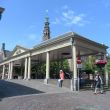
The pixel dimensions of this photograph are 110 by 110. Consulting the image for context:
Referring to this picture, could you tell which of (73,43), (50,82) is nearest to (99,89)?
(73,43)

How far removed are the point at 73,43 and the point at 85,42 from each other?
2456 millimetres

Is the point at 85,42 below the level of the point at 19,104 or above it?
above

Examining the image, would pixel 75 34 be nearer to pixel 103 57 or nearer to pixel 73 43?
pixel 73 43

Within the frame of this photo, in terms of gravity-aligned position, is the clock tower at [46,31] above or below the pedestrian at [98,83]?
above

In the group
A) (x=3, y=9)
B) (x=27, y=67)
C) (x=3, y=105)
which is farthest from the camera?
(x=27, y=67)

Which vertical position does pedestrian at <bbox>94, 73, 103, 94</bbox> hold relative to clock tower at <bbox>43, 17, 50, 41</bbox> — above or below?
below

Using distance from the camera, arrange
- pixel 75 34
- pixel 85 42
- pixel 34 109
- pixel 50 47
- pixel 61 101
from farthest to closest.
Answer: pixel 50 47 < pixel 85 42 < pixel 75 34 < pixel 61 101 < pixel 34 109

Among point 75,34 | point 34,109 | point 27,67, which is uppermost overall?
point 75,34

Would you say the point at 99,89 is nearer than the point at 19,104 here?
No

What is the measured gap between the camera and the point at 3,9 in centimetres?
2317

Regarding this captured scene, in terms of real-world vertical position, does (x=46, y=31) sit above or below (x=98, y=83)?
above

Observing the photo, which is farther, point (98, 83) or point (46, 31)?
point (46, 31)

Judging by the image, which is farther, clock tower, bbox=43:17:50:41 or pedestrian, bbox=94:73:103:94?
clock tower, bbox=43:17:50:41

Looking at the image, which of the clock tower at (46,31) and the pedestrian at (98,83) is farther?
the clock tower at (46,31)
